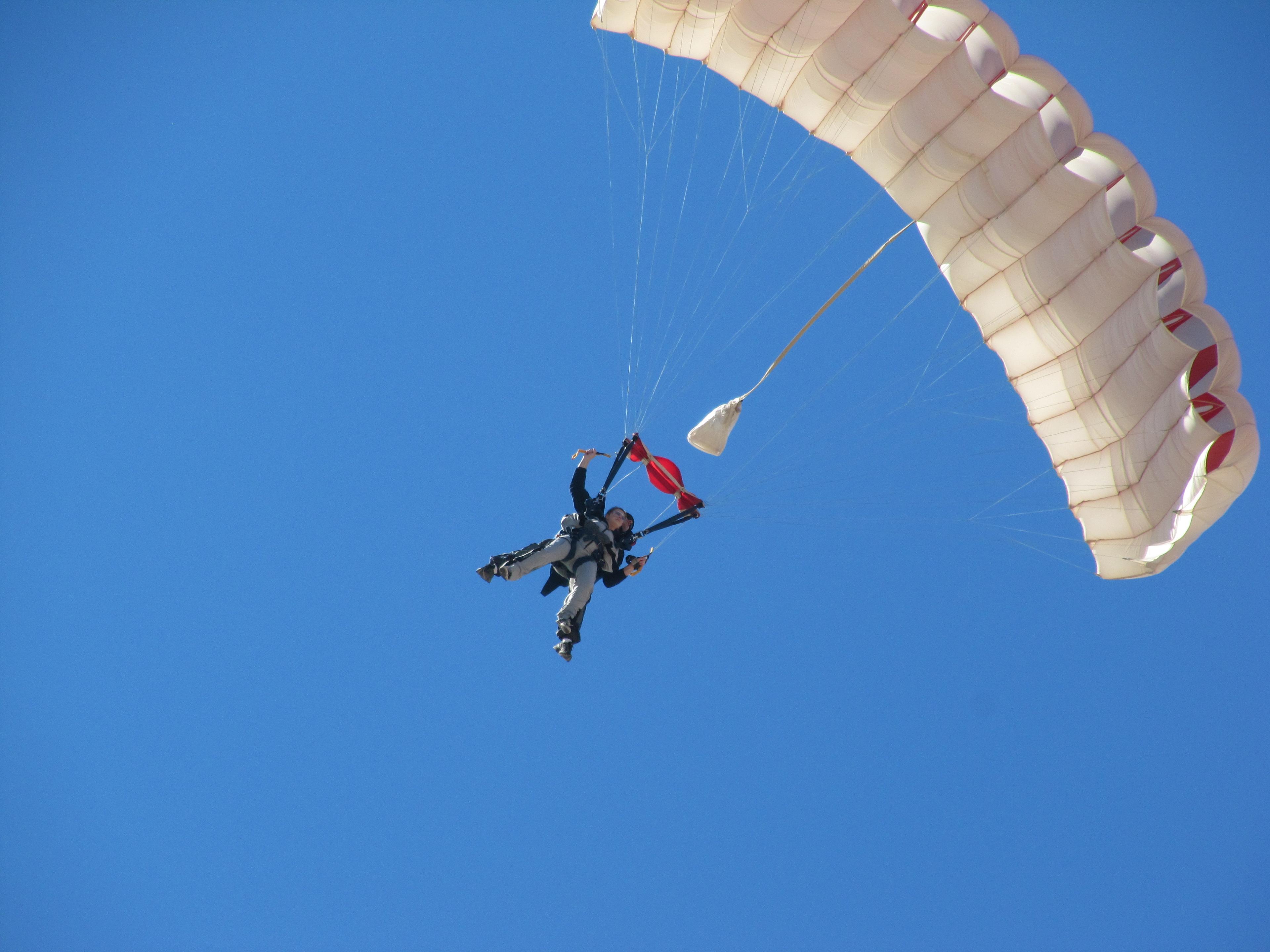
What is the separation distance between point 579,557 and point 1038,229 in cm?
473

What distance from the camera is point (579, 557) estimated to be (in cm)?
1031

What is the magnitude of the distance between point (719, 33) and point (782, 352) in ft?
9.15

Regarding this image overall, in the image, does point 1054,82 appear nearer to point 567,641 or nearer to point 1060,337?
point 1060,337

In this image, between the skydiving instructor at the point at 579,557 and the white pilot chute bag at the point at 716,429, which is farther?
the white pilot chute bag at the point at 716,429

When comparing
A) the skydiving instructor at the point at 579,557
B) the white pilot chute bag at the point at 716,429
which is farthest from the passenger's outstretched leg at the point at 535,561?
the white pilot chute bag at the point at 716,429

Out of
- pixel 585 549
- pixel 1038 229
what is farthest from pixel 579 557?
pixel 1038 229

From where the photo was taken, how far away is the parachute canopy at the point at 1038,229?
9766mm

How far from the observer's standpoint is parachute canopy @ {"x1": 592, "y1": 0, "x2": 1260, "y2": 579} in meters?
9.77

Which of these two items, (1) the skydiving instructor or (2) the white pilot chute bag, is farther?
(2) the white pilot chute bag

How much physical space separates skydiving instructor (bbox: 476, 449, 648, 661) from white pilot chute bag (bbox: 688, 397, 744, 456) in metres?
1.02

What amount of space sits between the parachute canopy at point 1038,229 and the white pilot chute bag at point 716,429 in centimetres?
2

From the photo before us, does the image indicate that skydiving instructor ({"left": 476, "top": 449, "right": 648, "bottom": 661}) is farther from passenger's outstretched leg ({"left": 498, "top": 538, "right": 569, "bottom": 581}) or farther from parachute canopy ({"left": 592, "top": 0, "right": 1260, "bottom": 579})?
parachute canopy ({"left": 592, "top": 0, "right": 1260, "bottom": 579})

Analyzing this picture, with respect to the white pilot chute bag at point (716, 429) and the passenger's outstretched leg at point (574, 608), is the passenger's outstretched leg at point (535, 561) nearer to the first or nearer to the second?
the passenger's outstretched leg at point (574, 608)

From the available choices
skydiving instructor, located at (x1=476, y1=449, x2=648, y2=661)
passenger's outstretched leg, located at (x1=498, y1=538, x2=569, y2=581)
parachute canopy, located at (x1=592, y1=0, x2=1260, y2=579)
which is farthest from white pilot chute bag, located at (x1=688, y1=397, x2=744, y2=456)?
passenger's outstretched leg, located at (x1=498, y1=538, x2=569, y2=581)
